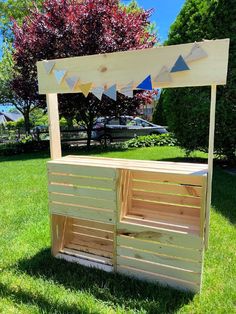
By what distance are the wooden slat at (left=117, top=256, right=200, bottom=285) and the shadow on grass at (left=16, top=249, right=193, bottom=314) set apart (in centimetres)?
12

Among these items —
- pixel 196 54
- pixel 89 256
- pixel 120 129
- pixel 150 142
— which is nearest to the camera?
pixel 196 54

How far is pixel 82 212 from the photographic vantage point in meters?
2.99

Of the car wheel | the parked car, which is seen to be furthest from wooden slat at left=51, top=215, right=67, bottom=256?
the car wheel

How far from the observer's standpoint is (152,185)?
3.12 metres

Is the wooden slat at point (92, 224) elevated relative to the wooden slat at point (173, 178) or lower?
lower

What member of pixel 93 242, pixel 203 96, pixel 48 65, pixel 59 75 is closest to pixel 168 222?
pixel 93 242

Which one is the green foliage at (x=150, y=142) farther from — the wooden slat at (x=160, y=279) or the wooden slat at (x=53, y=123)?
the wooden slat at (x=160, y=279)

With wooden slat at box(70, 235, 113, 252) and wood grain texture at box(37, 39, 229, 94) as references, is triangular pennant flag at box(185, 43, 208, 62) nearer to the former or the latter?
wood grain texture at box(37, 39, 229, 94)

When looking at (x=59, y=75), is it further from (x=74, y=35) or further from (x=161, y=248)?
(x=74, y=35)

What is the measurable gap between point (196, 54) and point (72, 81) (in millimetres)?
1159

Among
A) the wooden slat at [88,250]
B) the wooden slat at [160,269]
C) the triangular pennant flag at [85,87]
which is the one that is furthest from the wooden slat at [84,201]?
the triangular pennant flag at [85,87]

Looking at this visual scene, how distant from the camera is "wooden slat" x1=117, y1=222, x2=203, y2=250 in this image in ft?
8.34

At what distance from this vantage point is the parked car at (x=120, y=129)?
1412cm

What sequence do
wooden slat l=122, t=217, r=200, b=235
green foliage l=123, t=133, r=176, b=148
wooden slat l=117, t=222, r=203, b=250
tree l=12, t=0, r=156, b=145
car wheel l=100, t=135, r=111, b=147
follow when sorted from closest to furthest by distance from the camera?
wooden slat l=117, t=222, r=203, b=250 < wooden slat l=122, t=217, r=200, b=235 < tree l=12, t=0, r=156, b=145 < green foliage l=123, t=133, r=176, b=148 < car wheel l=100, t=135, r=111, b=147
